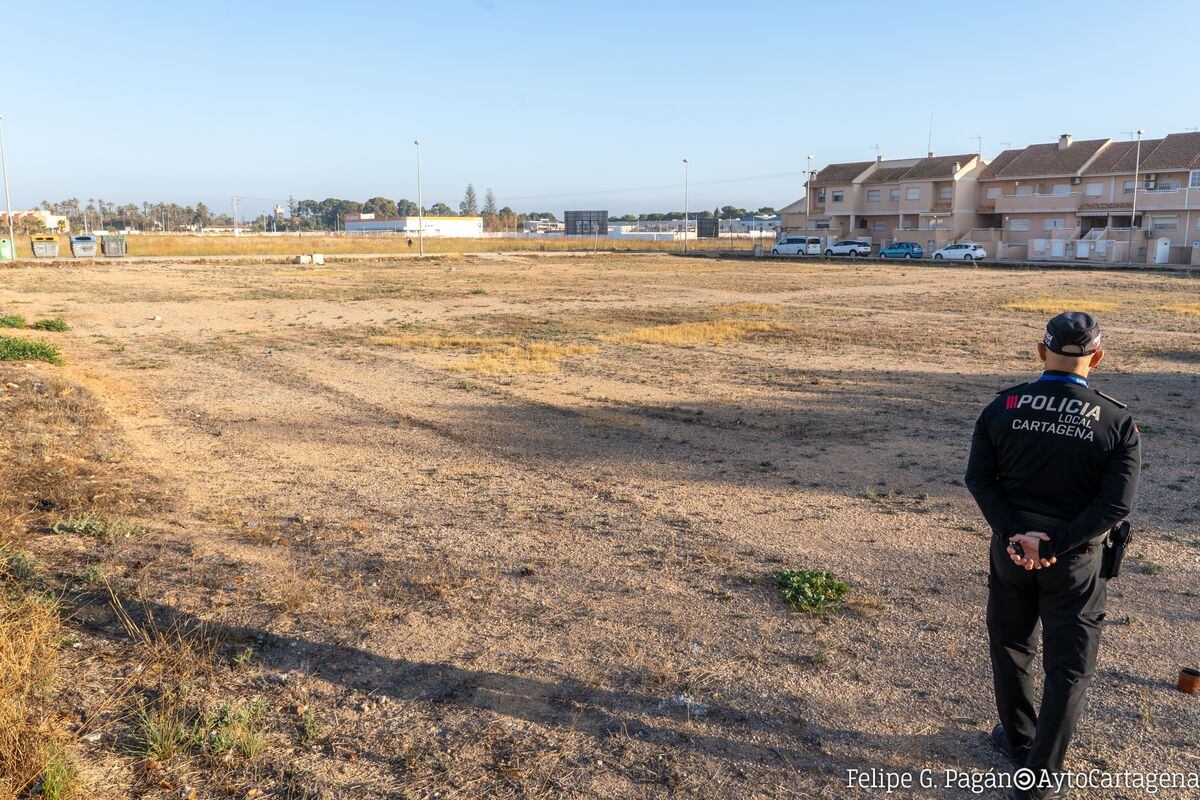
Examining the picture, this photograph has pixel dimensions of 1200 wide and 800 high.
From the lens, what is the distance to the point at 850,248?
235 ft

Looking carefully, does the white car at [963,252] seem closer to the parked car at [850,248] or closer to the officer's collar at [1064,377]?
the parked car at [850,248]

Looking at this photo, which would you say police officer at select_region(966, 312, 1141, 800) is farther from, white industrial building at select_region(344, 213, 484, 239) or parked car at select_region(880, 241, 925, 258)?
white industrial building at select_region(344, 213, 484, 239)

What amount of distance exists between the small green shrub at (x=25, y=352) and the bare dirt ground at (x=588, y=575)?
489 mm

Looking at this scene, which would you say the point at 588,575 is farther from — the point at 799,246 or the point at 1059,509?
the point at 799,246

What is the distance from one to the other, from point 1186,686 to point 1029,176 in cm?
7578

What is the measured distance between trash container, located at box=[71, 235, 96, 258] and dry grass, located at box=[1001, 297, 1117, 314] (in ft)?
176

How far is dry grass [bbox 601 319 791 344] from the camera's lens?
20.4 metres

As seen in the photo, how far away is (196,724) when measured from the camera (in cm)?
420

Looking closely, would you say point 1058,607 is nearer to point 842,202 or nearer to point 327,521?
point 327,521

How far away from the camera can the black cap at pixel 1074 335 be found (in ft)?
11.7

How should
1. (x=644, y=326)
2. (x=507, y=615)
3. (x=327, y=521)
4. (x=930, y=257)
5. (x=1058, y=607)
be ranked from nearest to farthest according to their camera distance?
1. (x=1058, y=607)
2. (x=507, y=615)
3. (x=327, y=521)
4. (x=644, y=326)
5. (x=930, y=257)

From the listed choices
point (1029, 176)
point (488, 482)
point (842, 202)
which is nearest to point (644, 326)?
point (488, 482)

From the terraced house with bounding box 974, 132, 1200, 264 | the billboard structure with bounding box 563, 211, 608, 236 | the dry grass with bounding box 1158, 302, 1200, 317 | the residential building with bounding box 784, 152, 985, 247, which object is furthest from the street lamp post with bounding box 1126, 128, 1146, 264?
the billboard structure with bounding box 563, 211, 608, 236

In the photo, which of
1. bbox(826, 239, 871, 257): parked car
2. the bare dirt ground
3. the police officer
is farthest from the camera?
bbox(826, 239, 871, 257): parked car
